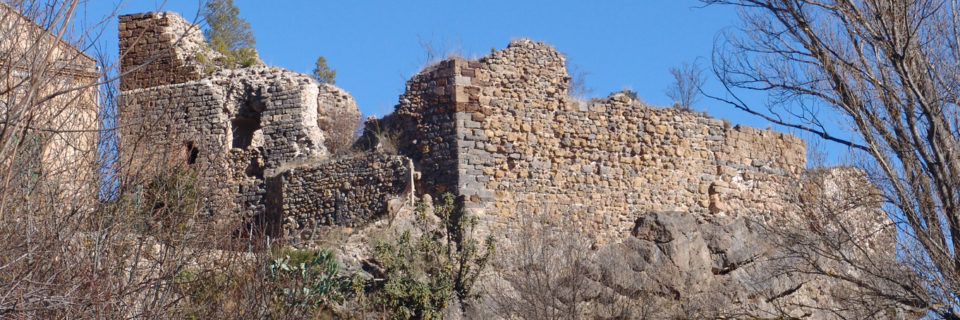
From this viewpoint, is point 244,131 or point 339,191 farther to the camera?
point 244,131

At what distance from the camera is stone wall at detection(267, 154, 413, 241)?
19.1 meters

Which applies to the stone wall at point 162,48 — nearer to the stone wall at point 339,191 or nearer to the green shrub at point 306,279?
the stone wall at point 339,191

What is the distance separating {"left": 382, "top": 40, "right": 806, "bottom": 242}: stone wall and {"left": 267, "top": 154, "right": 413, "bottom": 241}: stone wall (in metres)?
0.45

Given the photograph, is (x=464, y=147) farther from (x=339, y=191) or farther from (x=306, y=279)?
(x=306, y=279)

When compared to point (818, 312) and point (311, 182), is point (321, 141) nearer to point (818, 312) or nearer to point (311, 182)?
point (311, 182)

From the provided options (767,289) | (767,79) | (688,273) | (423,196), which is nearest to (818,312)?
(767,289)

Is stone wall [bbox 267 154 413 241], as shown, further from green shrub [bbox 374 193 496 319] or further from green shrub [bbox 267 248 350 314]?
green shrub [bbox 267 248 350 314]

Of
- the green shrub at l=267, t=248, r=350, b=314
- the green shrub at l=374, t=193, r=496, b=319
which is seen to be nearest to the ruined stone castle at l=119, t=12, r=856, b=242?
the green shrub at l=374, t=193, r=496, b=319

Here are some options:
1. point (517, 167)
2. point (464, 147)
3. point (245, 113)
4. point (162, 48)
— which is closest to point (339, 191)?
point (464, 147)

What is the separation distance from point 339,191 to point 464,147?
2.09m

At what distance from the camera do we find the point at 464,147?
62.5 feet

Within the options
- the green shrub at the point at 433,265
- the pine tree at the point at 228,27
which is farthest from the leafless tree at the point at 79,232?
the pine tree at the point at 228,27

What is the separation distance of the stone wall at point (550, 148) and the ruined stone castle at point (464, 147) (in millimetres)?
22

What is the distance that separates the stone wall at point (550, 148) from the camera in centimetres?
1912
